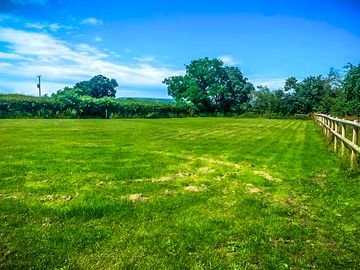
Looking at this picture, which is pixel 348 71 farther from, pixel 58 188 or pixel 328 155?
pixel 58 188

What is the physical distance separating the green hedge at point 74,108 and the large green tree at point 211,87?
52.1 ft

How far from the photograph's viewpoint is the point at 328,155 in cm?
1141

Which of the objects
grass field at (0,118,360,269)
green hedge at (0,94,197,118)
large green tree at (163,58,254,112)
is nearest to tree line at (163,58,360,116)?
large green tree at (163,58,254,112)

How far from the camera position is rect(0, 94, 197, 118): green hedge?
37125 mm

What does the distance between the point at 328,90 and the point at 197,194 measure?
Result: 72192 millimetres

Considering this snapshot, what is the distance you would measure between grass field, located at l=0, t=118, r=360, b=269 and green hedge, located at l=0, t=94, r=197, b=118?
103ft

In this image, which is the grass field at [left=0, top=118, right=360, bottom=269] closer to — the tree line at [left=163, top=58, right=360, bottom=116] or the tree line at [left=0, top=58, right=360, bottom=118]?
the tree line at [left=0, top=58, right=360, bottom=118]

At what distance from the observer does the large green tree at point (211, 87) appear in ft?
224

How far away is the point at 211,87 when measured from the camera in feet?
225

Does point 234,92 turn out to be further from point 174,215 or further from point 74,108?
point 174,215

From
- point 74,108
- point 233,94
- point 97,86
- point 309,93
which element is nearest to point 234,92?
point 233,94

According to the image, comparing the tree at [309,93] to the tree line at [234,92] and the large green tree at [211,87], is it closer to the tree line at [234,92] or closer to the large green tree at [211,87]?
the tree line at [234,92]

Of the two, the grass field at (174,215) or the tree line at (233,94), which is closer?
the grass field at (174,215)

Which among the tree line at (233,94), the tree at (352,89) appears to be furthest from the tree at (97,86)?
the tree at (352,89)
